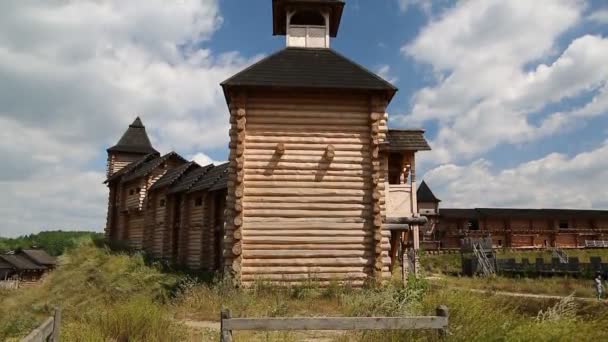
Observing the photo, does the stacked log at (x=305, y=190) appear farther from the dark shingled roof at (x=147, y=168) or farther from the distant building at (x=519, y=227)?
the distant building at (x=519, y=227)

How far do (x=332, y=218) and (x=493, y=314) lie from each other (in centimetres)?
794

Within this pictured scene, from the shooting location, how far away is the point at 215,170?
26.3 meters

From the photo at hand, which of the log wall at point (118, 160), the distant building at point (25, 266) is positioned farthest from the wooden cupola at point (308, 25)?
the distant building at point (25, 266)

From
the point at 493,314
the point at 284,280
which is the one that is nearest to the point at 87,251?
the point at 284,280

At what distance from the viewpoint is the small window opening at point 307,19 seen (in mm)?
18947

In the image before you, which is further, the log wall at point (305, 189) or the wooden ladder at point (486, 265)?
the wooden ladder at point (486, 265)

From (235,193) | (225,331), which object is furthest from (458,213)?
(225,331)

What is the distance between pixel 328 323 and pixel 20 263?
222 ft

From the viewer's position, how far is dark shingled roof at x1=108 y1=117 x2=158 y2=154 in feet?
131

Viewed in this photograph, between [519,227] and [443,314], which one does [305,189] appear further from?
[519,227]

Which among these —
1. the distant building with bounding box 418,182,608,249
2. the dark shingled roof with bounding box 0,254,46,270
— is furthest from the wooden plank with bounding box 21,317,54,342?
the dark shingled roof with bounding box 0,254,46,270

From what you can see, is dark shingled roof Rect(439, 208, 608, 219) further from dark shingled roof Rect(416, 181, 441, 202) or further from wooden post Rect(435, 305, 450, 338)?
wooden post Rect(435, 305, 450, 338)

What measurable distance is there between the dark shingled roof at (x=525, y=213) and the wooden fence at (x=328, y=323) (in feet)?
159

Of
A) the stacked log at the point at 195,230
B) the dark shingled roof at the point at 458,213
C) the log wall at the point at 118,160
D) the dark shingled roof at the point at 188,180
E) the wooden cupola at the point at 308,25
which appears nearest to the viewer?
the wooden cupola at the point at 308,25
